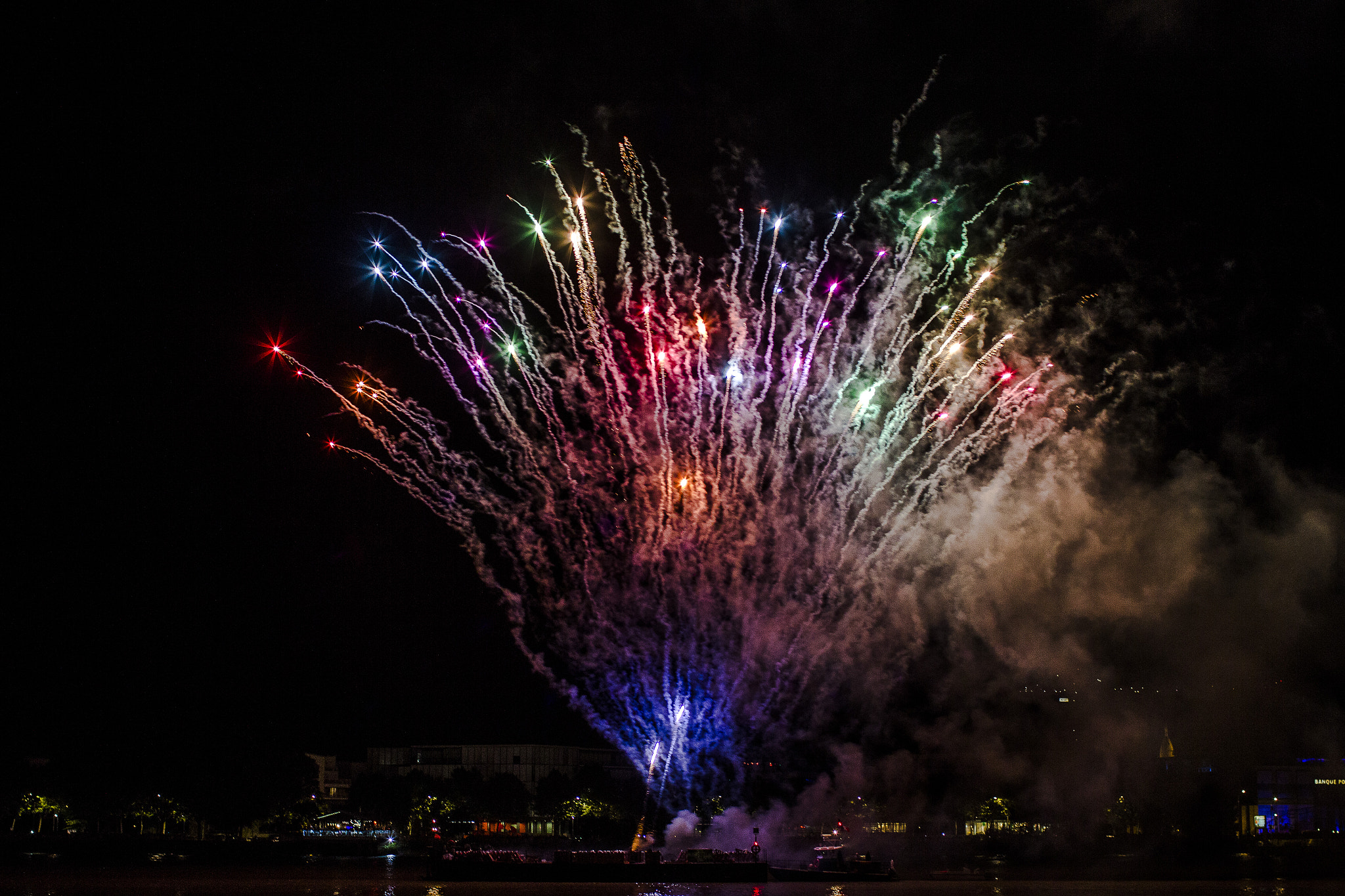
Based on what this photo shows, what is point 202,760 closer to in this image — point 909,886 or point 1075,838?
point 909,886

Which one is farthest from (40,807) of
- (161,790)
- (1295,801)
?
(1295,801)

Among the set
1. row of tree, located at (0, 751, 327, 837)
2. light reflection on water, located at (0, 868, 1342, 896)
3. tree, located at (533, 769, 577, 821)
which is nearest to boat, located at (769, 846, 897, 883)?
light reflection on water, located at (0, 868, 1342, 896)

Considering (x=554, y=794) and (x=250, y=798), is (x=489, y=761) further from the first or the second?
(x=250, y=798)

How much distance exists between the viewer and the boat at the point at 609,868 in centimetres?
4859

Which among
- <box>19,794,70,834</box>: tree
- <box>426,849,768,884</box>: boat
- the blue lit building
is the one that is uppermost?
<box>19,794,70,834</box>: tree

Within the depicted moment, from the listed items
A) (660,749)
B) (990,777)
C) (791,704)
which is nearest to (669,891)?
(660,749)

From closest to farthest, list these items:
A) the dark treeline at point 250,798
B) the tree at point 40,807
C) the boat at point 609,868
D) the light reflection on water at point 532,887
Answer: the light reflection on water at point 532,887, the boat at point 609,868, the dark treeline at point 250,798, the tree at point 40,807

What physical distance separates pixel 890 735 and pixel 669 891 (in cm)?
1955

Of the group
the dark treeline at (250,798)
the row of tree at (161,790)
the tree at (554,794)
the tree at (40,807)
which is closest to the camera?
the row of tree at (161,790)

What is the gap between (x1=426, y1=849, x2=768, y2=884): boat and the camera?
159 ft

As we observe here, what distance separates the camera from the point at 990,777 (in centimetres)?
6538

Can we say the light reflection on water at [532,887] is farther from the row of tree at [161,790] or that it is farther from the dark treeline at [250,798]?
the dark treeline at [250,798]

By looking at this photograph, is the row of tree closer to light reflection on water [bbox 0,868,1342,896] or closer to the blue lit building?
light reflection on water [bbox 0,868,1342,896]

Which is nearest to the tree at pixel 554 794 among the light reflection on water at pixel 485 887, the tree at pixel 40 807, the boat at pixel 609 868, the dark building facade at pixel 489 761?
the dark building facade at pixel 489 761
